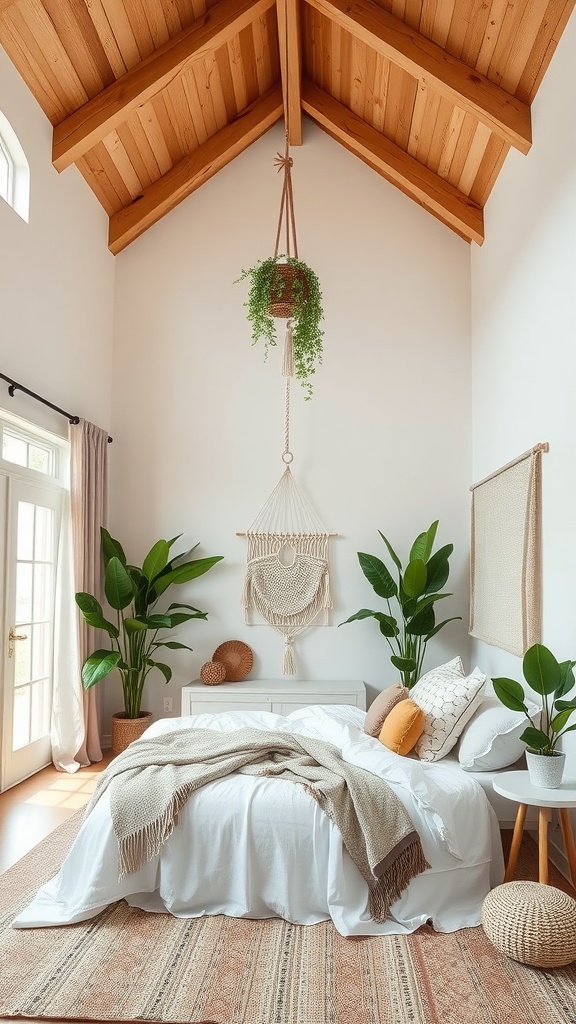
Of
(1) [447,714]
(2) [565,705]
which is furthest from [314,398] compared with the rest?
(2) [565,705]

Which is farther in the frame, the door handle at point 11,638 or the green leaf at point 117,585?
the green leaf at point 117,585

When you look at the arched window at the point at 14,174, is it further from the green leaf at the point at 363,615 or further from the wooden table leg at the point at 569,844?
the wooden table leg at the point at 569,844

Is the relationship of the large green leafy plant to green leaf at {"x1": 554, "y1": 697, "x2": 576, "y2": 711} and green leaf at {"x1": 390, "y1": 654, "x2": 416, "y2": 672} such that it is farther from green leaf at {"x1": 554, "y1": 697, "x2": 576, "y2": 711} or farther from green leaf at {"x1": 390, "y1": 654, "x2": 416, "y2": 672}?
green leaf at {"x1": 554, "y1": 697, "x2": 576, "y2": 711}

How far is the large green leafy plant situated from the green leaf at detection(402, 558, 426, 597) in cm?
142

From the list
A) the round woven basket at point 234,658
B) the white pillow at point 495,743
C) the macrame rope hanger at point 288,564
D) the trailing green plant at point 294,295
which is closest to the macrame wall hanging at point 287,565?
the macrame rope hanger at point 288,564

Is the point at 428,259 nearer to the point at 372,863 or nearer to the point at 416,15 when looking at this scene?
the point at 416,15

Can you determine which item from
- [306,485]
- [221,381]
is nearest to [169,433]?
[221,381]

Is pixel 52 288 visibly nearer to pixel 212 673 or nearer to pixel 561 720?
pixel 212 673

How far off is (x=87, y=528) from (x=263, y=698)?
1.72 metres

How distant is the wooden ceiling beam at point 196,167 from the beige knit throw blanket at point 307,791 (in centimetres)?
428

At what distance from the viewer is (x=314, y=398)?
19.9 ft

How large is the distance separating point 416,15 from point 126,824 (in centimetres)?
447

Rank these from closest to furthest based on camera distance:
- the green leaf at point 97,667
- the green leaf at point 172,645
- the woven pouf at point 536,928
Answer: the woven pouf at point 536,928 → the green leaf at point 97,667 → the green leaf at point 172,645

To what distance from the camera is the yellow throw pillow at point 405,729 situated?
354 centimetres
